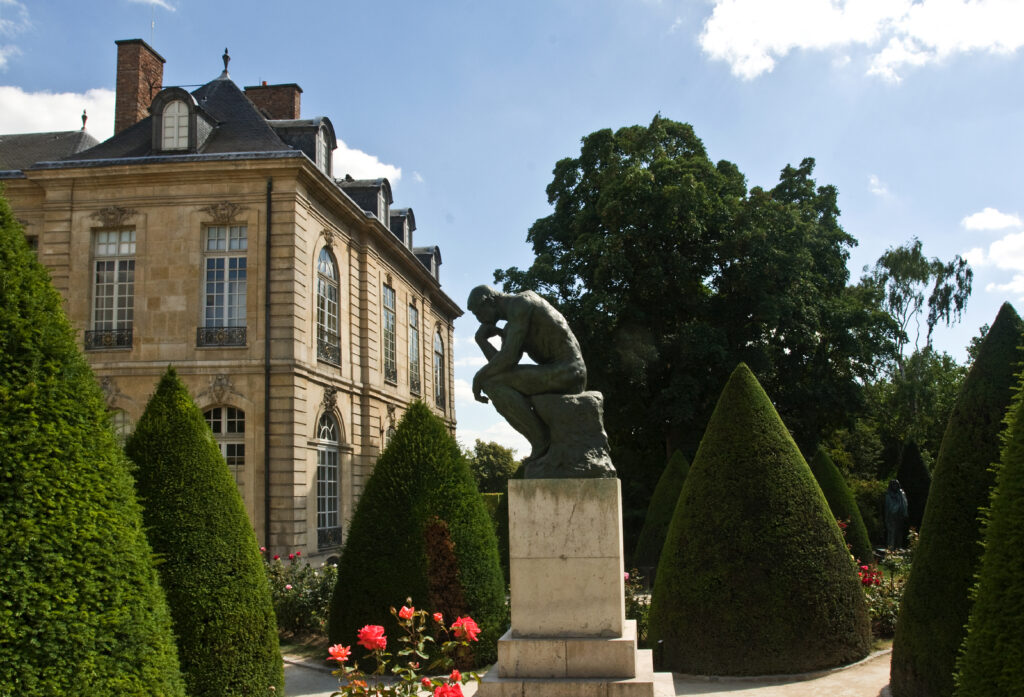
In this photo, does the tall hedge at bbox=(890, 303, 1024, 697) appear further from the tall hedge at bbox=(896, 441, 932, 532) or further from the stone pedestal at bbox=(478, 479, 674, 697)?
the tall hedge at bbox=(896, 441, 932, 532)

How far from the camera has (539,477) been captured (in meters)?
7.29

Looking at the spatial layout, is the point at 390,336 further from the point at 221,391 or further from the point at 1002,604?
the point at 1002,604

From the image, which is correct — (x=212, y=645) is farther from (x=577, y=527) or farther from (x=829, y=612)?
(x=829, y=612)

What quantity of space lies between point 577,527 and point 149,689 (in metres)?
3.41

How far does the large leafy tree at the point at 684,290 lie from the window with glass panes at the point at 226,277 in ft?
25.6

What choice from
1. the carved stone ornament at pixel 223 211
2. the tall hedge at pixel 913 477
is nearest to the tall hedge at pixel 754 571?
the carved stone ornament at pixel 223 211

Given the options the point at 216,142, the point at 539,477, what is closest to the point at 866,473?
the point at 216,142

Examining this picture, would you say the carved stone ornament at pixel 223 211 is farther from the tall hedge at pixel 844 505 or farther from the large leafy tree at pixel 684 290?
the tall hedge at pixel 844 505

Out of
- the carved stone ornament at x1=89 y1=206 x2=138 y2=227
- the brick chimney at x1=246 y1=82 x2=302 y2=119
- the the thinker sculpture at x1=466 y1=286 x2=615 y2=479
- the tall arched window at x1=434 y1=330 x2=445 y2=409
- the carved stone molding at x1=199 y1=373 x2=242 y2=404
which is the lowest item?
the the thinker sculpture at x1=466 y1=286 x2=615 y2=479

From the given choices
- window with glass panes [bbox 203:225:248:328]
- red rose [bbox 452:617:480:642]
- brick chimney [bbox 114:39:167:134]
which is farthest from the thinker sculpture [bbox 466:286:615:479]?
brick chimney [bbox 114:39:167:134]

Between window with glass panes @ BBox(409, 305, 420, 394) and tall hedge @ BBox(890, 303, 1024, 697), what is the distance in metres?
24.9

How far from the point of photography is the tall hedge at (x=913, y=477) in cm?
2662

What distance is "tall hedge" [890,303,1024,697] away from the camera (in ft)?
23.8

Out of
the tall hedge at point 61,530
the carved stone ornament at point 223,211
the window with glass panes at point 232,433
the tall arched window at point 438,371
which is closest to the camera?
the tall hedge at point 61,530
